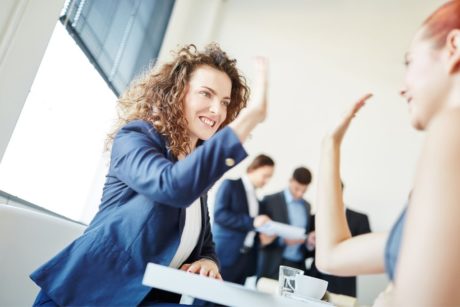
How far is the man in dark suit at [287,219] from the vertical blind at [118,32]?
162 centimetres

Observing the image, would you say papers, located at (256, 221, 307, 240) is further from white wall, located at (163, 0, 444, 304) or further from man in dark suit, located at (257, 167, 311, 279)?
white wall, located at (163, 0, 444, 304)

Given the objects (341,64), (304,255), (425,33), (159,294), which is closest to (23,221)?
(159,294)

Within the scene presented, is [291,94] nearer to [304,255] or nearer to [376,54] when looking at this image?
[376,54]

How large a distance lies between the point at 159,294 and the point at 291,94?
3793mm

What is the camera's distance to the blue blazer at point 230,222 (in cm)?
326

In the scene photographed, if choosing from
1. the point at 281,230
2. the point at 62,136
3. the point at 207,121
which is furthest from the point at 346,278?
the point at 207,121

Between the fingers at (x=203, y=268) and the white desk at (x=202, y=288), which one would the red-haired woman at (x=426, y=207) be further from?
the fingers at (x=203, y=268)

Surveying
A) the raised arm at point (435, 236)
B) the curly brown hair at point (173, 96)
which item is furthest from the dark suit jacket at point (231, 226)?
the raised arm at point (435, 236)

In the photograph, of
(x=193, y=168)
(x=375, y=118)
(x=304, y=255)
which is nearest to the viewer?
(x=193, y=168)

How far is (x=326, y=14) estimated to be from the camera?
4762 millimetres

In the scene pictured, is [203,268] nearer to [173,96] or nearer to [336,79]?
[173,96]

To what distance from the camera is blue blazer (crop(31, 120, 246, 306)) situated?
83 cm

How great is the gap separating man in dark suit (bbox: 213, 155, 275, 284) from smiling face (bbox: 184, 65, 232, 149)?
79.7 inches

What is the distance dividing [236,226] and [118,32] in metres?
1.65
